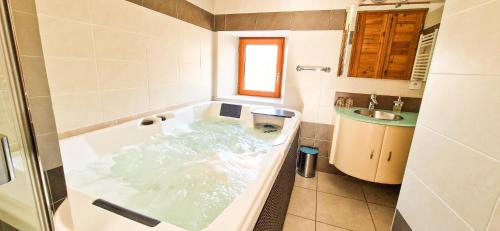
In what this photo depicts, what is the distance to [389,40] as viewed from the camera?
1931 mm

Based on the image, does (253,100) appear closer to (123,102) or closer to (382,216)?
(123,102)

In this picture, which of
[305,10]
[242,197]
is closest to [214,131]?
[242,197]

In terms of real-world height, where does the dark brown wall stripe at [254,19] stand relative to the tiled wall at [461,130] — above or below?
above

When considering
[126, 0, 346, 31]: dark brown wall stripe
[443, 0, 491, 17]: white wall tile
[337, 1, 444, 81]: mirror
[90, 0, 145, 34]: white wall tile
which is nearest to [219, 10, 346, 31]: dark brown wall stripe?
[126, 0, 346, 31]: dark brown wall stripe

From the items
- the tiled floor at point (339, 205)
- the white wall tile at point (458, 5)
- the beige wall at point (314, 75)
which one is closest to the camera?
the white wall tile at point (458, 5)

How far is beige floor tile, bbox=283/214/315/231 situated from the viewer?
1.46 m

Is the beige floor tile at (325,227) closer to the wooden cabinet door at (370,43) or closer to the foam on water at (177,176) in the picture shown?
the foam on water at (177,176)

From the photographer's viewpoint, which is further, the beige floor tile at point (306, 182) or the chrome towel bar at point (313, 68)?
the chrome towel bar at point (313, 68)

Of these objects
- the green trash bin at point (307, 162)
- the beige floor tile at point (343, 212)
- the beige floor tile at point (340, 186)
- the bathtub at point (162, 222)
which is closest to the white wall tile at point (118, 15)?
the bathtub at point (162, 222)

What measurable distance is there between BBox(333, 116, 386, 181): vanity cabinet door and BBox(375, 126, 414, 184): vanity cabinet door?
4cm

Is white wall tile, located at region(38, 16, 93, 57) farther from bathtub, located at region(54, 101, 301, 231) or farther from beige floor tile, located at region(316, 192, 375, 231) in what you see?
beige floor tile, located at region(316, 192, 375, 231)

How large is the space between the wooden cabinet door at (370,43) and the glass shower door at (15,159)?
2.27 m

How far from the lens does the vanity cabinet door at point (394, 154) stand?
1572 millimetres

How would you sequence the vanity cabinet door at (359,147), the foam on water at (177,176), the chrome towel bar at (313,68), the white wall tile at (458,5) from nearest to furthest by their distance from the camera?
the white wall tile at (458,5) → the foam on water at (177,176) → the vanity cabinet door at (359,147) → the chrome towel bar at (313,68)
